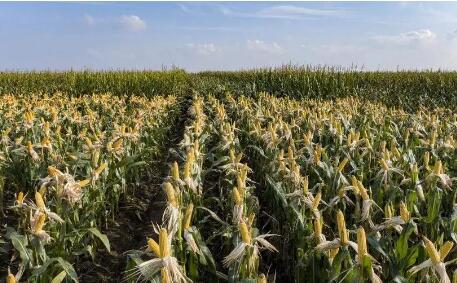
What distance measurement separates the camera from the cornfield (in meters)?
2.48

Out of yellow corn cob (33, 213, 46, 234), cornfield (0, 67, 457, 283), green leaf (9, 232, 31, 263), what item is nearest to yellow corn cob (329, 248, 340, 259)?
cornfield (0, 67, 457, 283)

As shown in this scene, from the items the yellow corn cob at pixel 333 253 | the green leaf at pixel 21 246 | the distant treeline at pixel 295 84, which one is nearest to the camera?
the yellow corn cob at pixel 333 253

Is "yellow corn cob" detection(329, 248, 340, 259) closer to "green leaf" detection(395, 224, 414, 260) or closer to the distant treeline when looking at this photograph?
"green leaf" detection(395, 224, 414, 260)

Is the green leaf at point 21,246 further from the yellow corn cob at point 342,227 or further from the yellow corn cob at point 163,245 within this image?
the yellow corn cob at point 342,227

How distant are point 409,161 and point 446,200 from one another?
642mm

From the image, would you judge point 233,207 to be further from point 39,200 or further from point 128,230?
point 128,230

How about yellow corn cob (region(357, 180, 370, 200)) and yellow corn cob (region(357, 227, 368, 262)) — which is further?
yellow corn cob (region(357, 180, 370, 200))

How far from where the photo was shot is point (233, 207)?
10.0 feet

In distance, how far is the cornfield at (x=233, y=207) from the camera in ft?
8.14

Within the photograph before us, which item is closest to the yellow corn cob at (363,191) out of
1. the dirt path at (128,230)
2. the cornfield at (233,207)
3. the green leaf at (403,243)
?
the cornfield at (233,207)

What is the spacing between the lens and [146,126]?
772 centimetres

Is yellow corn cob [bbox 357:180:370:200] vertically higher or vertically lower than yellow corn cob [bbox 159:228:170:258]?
lower

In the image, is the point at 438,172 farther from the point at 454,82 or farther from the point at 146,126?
the point at 454,82

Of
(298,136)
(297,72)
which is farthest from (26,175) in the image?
(297,72)
